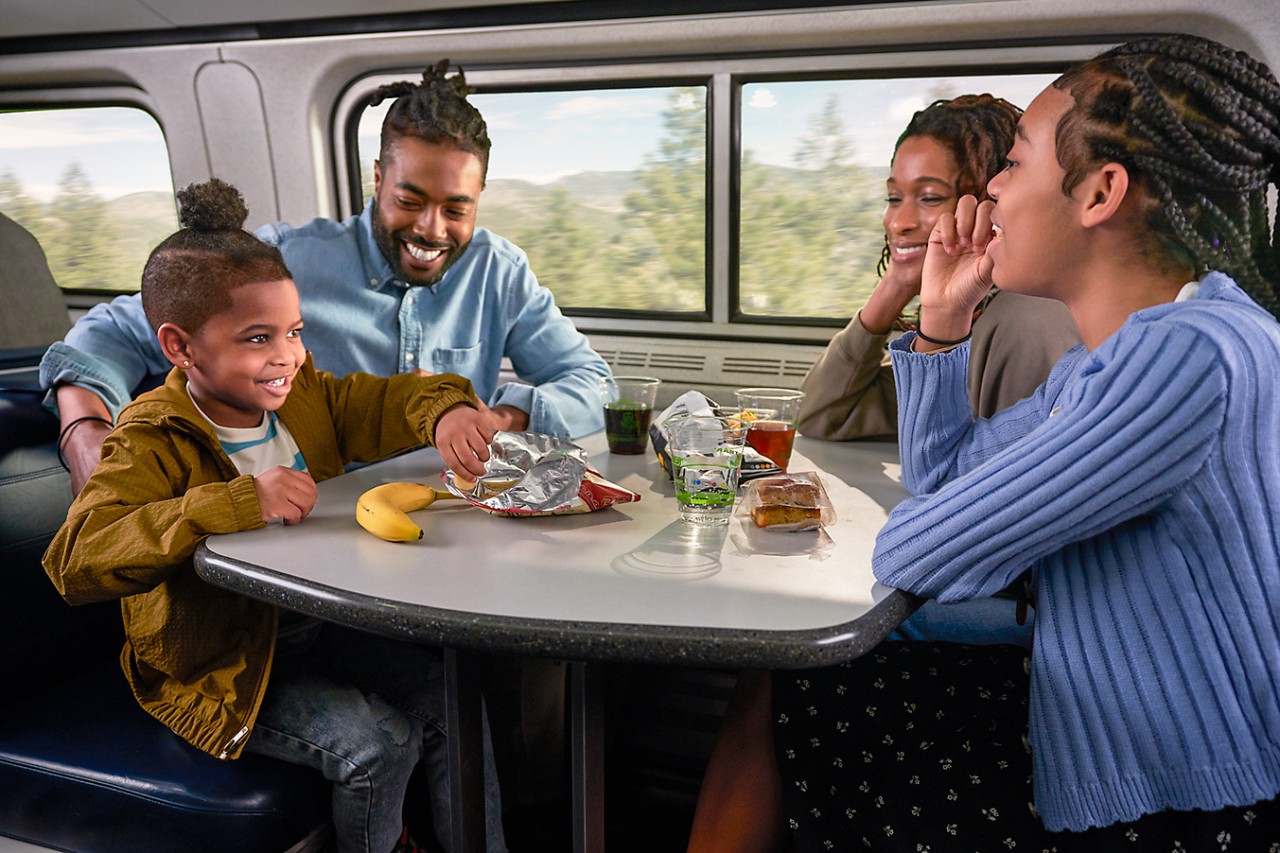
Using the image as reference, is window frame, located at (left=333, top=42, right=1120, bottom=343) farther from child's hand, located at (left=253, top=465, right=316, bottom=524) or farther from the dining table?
child's hand, located at (left=253, top=465, right=316, bottom=524)

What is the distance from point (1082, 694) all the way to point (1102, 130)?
28.0 inches

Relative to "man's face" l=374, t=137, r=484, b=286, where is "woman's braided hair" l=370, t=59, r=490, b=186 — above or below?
above

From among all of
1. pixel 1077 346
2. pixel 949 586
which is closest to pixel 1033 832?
pixel 949 586

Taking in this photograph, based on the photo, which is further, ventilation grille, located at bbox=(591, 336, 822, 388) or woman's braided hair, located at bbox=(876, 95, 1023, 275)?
ventilation grille, located at bbox=(591, 336, 822, 388)

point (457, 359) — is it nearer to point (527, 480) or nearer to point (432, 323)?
point (432, 323)

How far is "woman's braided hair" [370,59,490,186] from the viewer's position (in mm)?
A: 2193

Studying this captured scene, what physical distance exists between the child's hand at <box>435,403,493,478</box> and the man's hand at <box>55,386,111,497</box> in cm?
67

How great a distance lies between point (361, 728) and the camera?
1501 millimetres

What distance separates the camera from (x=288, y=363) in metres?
1.58

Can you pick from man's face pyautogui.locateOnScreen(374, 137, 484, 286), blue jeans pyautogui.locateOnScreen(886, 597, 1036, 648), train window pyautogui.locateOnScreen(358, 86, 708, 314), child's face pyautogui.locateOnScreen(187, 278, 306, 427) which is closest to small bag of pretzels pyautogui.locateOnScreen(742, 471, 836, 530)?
blue jeans pyautogui.locateOnScreen(886, 597, 1036, 648)

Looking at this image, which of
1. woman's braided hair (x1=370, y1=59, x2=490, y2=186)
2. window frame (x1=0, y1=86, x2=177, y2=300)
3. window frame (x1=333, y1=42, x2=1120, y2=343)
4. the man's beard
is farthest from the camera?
window frame (x1=0, y1=86, x2=177, y2=300)

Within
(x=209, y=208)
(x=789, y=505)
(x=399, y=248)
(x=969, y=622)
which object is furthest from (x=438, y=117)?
(x=969, y=622)

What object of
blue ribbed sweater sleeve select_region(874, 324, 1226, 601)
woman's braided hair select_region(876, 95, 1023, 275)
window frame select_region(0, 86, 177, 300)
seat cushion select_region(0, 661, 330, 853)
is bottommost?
seat cushion select_region(0, 661, 330, 853)

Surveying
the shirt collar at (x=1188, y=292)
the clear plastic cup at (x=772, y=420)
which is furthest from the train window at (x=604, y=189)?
the shirt collar at (x=1188, y=292)
